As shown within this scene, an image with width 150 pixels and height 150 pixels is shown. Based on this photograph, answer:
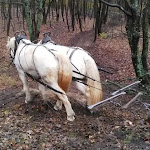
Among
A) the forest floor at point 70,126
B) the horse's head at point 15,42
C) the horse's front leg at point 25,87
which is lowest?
the forest floor at point 70,126

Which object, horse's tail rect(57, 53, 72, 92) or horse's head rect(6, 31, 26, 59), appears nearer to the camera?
horse's tail rect(57, 53, 72, 92)

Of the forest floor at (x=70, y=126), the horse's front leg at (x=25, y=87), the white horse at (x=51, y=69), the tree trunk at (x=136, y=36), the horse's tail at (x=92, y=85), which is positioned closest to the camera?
the forest floor at (x=70, y=126)

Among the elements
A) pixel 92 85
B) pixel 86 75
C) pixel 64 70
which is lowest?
pixel 92 85

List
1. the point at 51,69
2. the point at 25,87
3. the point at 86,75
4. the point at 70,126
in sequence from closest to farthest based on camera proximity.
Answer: the point at 51,69, the point at 70,126, the point at 86,75, the point at 25,87

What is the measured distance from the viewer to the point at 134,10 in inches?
309

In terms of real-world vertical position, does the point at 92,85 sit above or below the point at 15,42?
below

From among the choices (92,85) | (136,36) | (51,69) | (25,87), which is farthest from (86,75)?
(136,36)

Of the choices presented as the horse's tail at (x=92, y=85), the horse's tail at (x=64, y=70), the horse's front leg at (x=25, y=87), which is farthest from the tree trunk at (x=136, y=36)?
the horse's front leg at (x=25, y=87)

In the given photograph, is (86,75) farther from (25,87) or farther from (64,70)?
(25,87)

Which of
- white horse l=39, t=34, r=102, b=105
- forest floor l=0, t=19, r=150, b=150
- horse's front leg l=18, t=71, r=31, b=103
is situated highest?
white horse l=39, t=34, r=102, b=105

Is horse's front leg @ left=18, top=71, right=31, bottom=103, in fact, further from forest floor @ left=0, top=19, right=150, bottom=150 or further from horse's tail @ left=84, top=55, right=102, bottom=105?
horse's tail @ left=84, top=55, right=102, bottom=105

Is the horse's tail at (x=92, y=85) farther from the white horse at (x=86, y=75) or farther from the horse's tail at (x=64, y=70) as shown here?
the horse's tail at (x=64, y=70)

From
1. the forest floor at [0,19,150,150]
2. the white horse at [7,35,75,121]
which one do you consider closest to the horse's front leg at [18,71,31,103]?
the forest floor at [0,19,150,150]

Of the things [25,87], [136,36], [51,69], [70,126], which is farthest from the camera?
[136,36]
